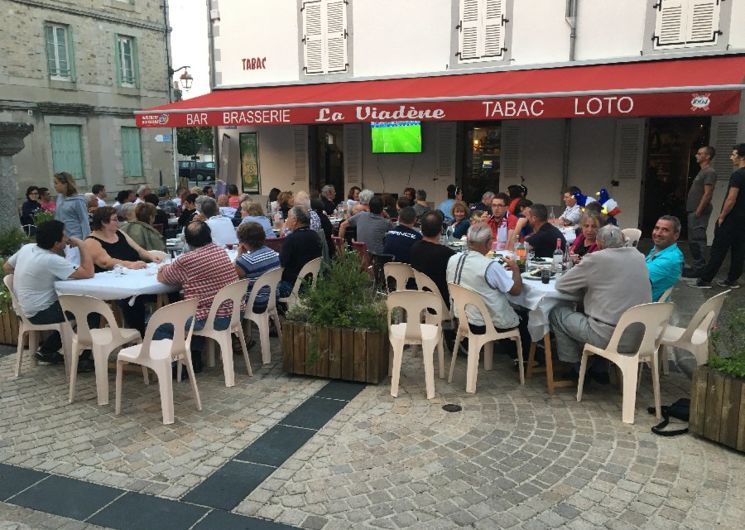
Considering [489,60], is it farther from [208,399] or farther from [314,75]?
[208,399]

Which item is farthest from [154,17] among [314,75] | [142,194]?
[142,194]

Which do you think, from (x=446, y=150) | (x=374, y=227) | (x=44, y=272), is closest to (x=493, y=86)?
(x=446, y=150)

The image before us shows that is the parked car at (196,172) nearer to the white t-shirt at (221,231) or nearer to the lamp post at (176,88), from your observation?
the lamp post at (176,88)

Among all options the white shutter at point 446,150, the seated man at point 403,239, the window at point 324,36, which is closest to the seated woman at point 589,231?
the seated man at point 403,239

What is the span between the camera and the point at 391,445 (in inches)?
150

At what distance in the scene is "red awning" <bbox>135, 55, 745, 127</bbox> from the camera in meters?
8.06

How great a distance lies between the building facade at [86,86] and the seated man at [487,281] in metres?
18.6

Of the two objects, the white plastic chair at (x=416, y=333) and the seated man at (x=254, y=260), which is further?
the seated man at (x=254, y=260)

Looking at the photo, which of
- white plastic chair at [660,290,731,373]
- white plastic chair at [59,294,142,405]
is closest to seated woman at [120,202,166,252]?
white plastic chair at [59,294,142,405]

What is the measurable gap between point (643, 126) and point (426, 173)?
165 inches

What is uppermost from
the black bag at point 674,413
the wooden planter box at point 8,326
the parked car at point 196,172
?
the parked car at point 196,172

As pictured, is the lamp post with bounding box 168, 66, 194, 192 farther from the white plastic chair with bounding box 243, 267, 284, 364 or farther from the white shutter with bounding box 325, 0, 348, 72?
the white plastic chair with bounding box 243, 267, 284, 364

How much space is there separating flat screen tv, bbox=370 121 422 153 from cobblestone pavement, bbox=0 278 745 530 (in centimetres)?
831

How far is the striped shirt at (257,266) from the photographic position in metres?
5.37
